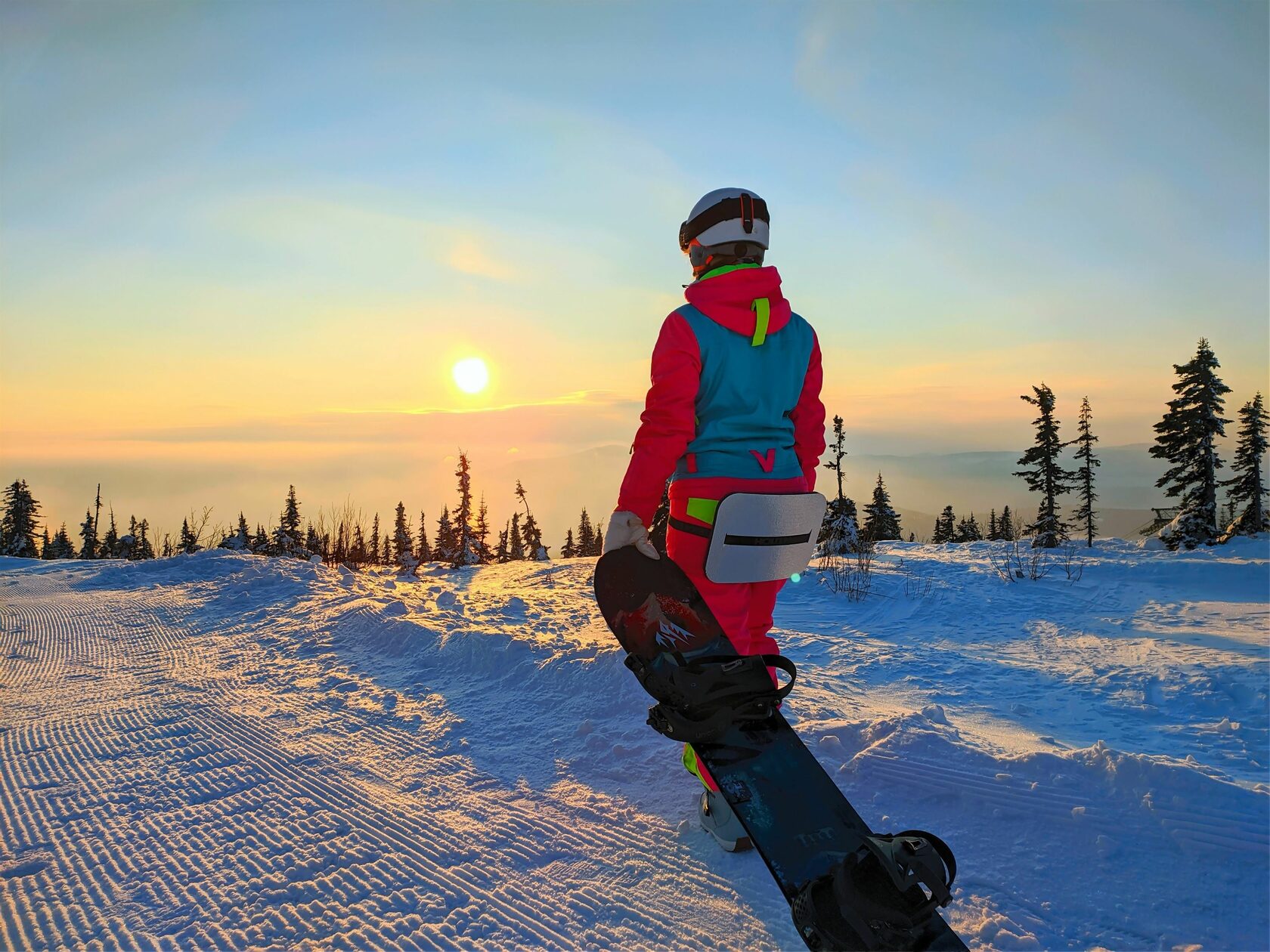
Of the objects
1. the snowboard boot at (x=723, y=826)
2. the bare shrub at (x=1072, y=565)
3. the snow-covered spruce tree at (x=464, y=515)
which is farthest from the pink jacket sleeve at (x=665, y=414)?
the snow-covered spruce tree at (x=464, y=515)

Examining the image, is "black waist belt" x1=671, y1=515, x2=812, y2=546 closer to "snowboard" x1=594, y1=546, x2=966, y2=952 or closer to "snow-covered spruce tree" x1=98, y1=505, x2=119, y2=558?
"snowboard" x1=594, y1=546, x2=966, y2=952

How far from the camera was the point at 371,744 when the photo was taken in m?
4.27

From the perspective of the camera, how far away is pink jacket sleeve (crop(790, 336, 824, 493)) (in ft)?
11.0

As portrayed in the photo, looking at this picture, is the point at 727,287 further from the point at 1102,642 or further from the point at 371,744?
the point at 1102,642

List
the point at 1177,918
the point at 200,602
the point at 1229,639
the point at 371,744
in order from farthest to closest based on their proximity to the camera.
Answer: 1. the point at 200,602
2. the point at 1229,639
3. the point at 371,744
4. the point at 1177,918

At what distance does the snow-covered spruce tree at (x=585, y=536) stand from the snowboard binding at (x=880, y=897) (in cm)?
5152

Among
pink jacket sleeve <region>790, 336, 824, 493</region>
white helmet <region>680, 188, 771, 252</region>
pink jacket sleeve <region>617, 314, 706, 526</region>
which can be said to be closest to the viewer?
pink jacket sleeve <region>617, 314, 706, 526</region>

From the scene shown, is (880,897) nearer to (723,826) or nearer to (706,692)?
(706,692)

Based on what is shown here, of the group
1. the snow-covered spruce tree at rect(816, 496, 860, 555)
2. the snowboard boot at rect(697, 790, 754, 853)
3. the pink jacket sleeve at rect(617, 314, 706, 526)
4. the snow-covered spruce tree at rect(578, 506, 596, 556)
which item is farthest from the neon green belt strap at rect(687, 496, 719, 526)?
the snow-covered spruce tree at rect(578, 506, 596, 556)

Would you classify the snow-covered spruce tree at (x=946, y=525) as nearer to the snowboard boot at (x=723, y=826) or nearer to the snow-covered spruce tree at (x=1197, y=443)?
the snow-covered spruce tree at (x=1197, y=443)

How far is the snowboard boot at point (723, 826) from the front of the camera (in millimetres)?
2938

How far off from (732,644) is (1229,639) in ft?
22.1

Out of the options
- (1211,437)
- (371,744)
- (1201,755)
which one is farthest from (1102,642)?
(1211,437)

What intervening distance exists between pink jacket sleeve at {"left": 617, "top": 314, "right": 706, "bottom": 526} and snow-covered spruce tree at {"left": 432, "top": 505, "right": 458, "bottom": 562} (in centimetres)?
3751
